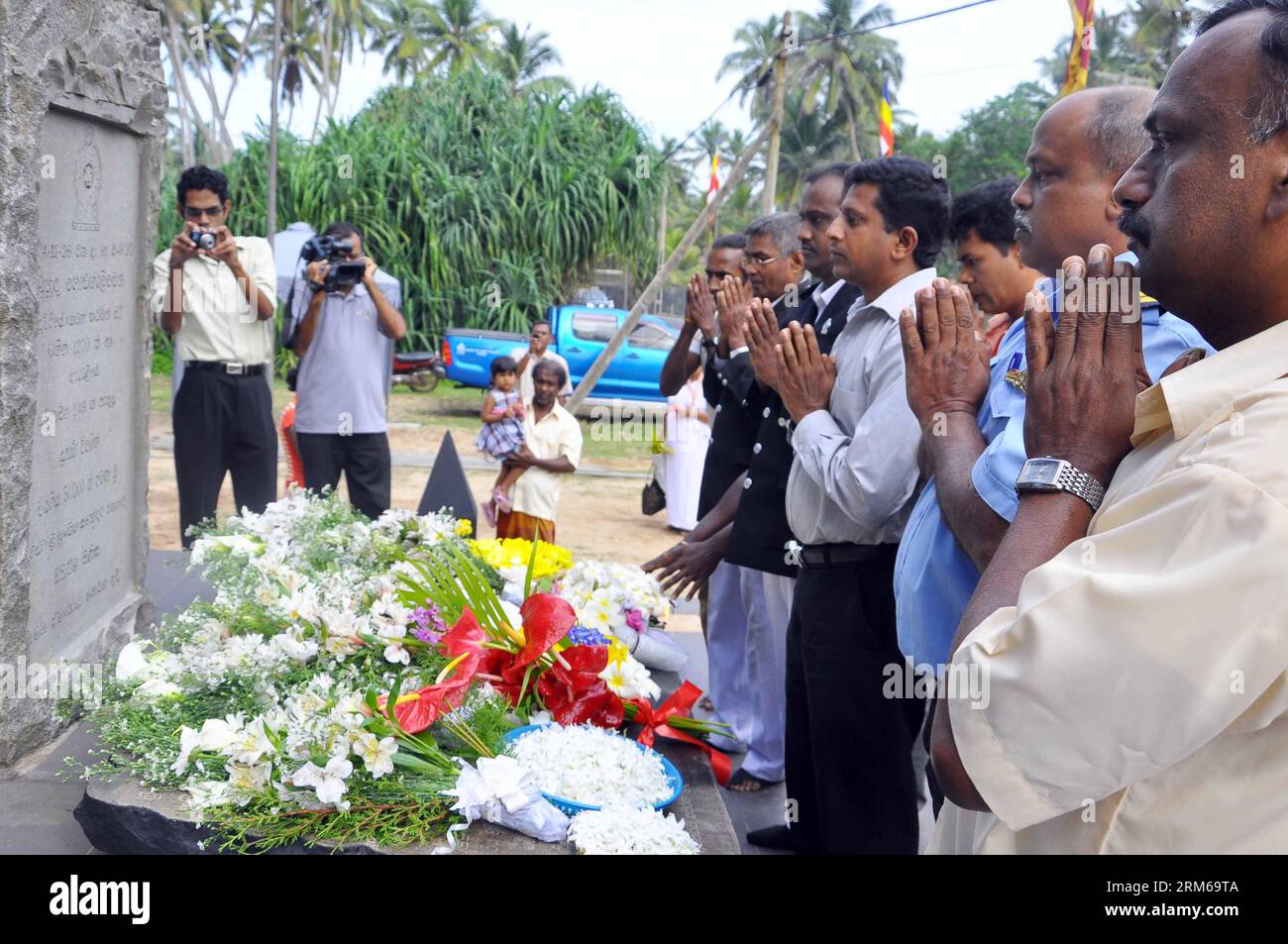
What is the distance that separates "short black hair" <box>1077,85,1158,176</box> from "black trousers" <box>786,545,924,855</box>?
129 centimetres

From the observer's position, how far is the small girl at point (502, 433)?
6.59 metres

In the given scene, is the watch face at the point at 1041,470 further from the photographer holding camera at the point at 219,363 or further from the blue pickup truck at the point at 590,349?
the blue pickup truck at the point at 590,349

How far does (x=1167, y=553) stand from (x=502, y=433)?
5702mm

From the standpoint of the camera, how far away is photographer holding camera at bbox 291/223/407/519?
237 inches

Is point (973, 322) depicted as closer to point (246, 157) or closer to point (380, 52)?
point (246, 157)

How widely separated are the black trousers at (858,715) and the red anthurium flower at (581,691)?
553 millimetres

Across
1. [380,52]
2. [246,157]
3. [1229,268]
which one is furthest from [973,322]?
[380,52]

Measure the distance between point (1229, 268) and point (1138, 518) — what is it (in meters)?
0.32

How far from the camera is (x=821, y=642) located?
9.96ft

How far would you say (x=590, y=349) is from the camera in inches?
667

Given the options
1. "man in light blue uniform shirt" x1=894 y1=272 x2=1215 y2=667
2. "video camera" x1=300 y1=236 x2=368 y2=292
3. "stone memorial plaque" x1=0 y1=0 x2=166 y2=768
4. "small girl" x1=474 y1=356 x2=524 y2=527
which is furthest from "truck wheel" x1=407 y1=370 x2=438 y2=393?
"man in light blue uniform shirt" x1=894 y1=272 x2=1215 y2=667

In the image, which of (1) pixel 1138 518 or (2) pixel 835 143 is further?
(2) pixel 835 143

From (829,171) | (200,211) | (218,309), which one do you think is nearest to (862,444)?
(829,171)

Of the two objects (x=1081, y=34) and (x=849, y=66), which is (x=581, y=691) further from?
(x=849, y=66)
